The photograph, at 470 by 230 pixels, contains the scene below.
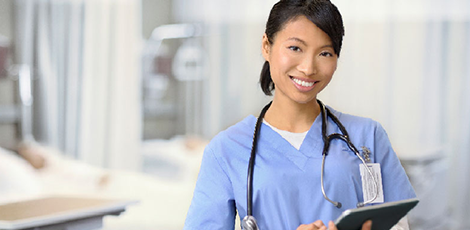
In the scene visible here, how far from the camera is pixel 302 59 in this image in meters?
1.09

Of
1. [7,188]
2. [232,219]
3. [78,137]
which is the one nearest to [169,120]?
[78,137]

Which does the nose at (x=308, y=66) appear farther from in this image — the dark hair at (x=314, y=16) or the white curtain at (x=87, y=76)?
the white curtain at (x=87, y=76)

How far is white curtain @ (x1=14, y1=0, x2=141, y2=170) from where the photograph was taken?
12.1 ft

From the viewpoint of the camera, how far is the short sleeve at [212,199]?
3.81 feet

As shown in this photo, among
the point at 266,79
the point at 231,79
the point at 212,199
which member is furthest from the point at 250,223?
the point at 231,79

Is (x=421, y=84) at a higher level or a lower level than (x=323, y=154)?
lower

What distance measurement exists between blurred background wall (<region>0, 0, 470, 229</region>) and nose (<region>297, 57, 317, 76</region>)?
2544mm

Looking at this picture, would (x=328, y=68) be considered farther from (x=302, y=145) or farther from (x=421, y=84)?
(x=421, y=84)

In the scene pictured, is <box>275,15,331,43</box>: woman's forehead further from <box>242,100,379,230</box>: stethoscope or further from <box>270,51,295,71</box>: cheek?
<box>242,100,379,230</box>: stethoscope

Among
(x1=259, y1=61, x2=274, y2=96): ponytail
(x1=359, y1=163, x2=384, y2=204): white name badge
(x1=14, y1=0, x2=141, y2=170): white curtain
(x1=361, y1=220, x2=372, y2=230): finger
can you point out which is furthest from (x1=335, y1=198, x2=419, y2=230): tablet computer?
(x1=14, y1=0, x2=141, y2=170): white curtain

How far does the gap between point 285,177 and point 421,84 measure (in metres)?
2.71

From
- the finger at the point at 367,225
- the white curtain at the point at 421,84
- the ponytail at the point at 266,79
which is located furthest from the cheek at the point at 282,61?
the white curtain at the point at 421,84

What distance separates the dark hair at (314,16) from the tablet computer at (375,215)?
315 mm

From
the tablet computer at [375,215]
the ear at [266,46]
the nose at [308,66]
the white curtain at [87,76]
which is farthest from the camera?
the white curtain at [87,76]
